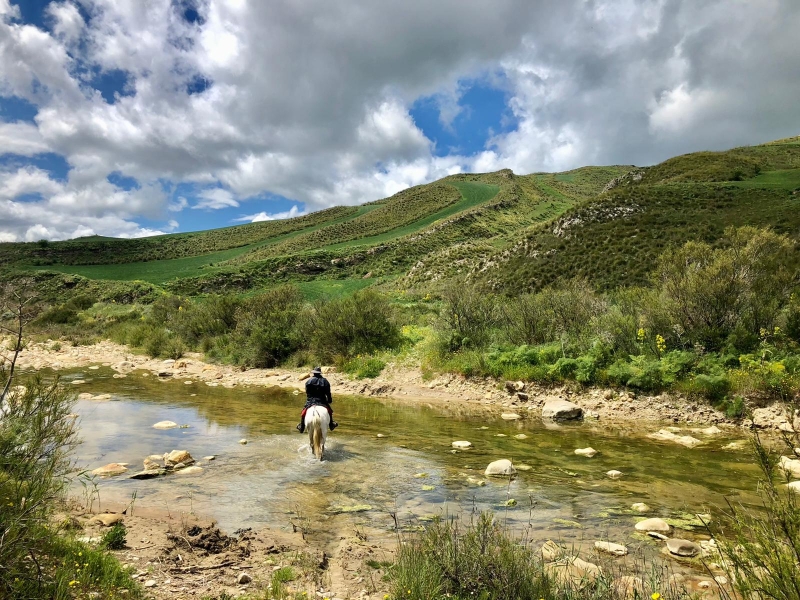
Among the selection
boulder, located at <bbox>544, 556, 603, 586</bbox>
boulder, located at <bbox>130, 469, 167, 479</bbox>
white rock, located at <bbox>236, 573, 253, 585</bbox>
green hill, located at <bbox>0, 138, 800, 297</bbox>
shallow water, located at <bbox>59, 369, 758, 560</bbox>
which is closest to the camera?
boulder, located at <bbox>544, 556, 603, 586</bbox>

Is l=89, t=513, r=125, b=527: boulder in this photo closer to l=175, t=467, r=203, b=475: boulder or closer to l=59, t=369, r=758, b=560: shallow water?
l=59, t=369, r=758, b=560: shallow water

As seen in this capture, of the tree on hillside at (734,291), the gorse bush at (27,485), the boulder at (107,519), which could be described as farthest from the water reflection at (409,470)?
the tree on hillside at (734,291)

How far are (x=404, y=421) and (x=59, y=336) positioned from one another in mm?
34838

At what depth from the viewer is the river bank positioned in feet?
40.2

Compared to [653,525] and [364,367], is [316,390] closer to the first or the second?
[653,525]

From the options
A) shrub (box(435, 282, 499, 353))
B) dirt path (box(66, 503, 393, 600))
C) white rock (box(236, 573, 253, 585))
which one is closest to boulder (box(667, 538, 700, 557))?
dirt path (box(66, 503, 393, 600))

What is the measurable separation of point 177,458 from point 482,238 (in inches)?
2853

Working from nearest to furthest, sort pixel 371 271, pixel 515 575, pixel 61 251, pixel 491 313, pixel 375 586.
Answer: pixel 515 575 < pixel 375 586 < pixel 491 313 < pixel 371 271 < pixel 61 251

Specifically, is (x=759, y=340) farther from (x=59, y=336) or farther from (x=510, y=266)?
(x=59, y=336)

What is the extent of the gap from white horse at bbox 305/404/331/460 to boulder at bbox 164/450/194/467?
254 cm

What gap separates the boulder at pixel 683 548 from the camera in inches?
211

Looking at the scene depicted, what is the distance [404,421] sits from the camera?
13.9m

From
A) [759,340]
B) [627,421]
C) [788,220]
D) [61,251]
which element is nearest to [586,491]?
[627,421]

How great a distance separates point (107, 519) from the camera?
242 inches
